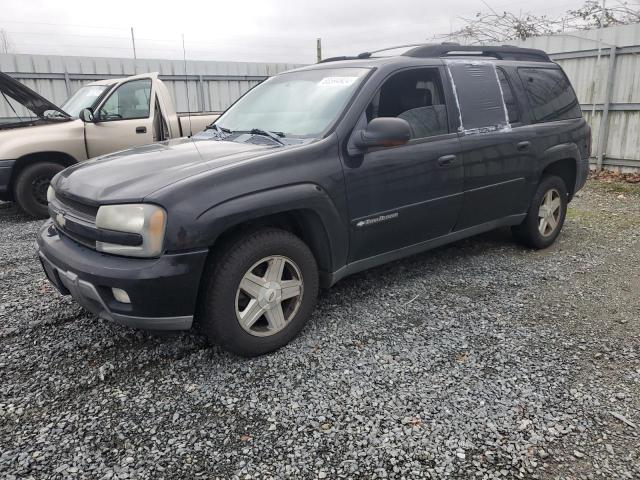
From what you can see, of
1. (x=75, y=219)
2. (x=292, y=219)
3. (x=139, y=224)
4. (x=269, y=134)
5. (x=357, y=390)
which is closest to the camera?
(x=139, y=224)

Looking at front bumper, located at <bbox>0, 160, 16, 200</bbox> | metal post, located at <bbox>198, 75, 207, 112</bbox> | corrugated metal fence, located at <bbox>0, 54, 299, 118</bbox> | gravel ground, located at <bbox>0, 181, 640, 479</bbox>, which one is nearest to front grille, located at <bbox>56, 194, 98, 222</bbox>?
gravel ground, located at <bbox>0, 181, 640, 479</bbox>

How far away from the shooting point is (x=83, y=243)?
2.89 metres

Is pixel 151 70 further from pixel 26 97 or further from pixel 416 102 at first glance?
pixel 416 102

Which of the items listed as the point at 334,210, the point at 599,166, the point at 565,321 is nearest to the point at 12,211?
the point at 334,210

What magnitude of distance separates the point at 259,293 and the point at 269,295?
2.6 inches

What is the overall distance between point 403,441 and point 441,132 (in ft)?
7.98

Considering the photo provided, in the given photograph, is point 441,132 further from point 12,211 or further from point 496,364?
point 12,211

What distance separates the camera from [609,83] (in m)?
8.67

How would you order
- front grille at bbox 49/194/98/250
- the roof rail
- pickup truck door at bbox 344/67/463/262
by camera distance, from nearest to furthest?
front grille at bbox 49/194/98/250 → pickup truck door at bbox 344/67/463/262 → the roof rail

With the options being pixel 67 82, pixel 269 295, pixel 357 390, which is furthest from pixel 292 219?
pixel 67 82

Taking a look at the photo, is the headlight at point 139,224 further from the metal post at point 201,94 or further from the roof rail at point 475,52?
the metal post at point 201,94

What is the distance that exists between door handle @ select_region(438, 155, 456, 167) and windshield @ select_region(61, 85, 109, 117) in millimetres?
5523

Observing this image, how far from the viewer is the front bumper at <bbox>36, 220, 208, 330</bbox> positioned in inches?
102

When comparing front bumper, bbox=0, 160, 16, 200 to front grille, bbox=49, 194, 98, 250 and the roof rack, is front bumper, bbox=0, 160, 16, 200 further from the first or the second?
the roof rack
